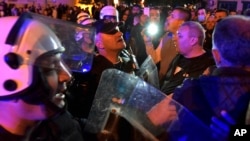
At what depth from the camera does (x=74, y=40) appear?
2197 millimetres

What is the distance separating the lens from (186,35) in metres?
3.98

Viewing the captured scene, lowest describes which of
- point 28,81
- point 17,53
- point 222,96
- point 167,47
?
point 167,47

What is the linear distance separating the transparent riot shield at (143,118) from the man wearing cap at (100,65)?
5.88ft

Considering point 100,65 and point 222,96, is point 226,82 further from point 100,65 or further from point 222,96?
point 100,65

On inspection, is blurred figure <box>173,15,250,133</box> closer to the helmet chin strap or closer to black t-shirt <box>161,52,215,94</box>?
the helmet chin strap

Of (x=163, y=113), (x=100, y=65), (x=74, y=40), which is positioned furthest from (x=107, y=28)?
(x=163, y=113)

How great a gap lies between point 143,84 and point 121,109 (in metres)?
0.13

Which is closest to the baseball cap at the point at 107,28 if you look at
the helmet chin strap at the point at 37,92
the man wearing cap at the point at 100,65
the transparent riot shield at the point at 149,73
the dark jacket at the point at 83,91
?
the man wearing cap at the point at 100,65

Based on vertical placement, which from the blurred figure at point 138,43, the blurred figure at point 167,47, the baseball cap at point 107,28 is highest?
the baseball cap at point 107,28

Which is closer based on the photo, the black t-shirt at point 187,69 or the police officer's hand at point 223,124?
the police officer's hand at point 223,124

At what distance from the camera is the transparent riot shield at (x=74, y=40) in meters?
1.95

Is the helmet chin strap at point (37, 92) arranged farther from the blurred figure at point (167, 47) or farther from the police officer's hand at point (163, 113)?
the blurred figure at point (167, 47)

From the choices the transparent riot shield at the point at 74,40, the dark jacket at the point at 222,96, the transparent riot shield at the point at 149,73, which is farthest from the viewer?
the transparent riot shield at the point at 149,73

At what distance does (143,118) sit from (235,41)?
0.85m
